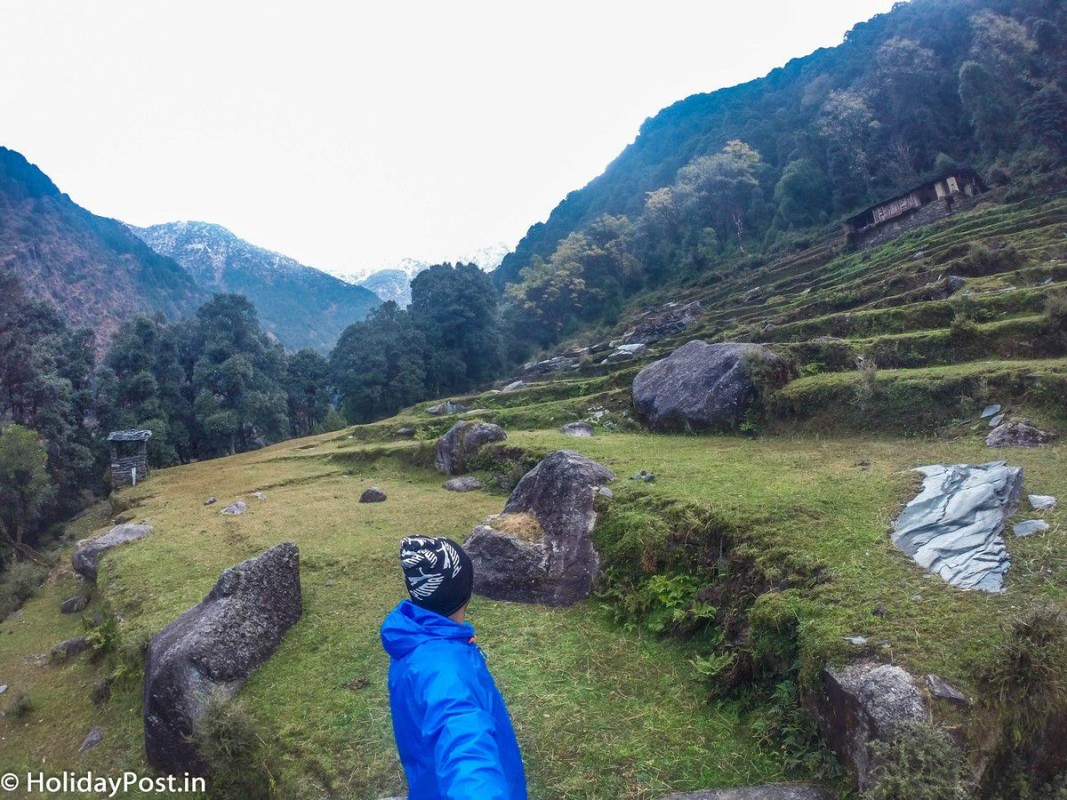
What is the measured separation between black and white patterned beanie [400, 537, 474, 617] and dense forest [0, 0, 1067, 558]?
24652 mm

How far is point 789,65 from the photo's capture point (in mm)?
93062

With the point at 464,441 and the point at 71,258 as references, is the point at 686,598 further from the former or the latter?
the point at 71,258

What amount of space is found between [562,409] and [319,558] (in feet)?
37.1

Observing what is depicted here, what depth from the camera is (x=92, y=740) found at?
751cm

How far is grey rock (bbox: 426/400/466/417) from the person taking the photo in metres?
29.5

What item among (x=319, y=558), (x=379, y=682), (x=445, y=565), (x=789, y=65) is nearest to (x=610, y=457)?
(x=319, y=558)

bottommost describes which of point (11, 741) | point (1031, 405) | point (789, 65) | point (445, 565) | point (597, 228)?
point (11, 741)

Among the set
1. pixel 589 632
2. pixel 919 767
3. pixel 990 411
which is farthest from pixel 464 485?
pixel 919 767

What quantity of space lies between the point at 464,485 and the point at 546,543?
22.7ft

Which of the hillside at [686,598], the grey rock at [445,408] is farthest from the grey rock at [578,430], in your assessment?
the grey rock at [445,408]

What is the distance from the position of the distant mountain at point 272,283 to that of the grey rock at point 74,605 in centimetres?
14029

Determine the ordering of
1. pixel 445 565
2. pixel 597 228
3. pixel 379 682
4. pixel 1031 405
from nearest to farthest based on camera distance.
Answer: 1. pixel 445 565
2. pixel 379 682
3. pixel 1031 405
4. pixel 597 228

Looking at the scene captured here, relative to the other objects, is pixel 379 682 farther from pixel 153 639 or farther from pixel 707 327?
pixel 707 327

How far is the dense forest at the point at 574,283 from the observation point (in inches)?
1229
